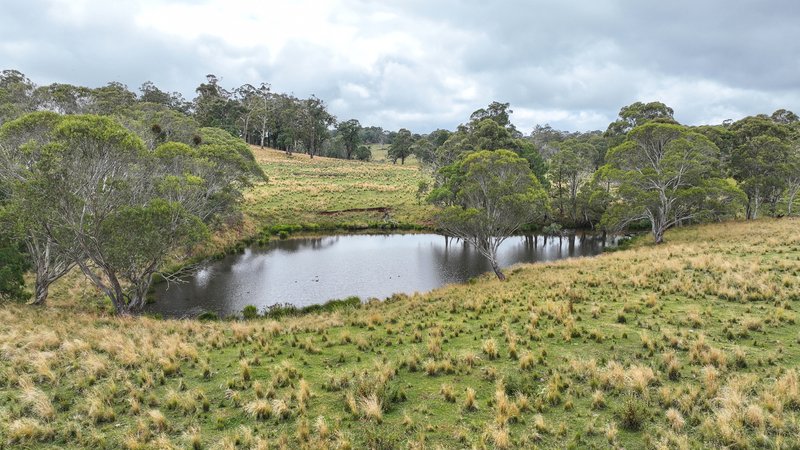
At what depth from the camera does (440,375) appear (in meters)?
12.9

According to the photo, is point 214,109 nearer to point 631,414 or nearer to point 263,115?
point 263,115

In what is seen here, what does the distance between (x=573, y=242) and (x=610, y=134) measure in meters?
19.7

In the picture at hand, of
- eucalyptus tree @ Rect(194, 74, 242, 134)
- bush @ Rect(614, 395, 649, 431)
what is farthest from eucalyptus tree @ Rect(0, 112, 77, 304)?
eucalyptus tree @ Rect(194, 74, 242, 134)

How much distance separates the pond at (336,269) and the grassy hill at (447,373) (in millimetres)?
7361

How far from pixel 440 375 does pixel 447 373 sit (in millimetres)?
235

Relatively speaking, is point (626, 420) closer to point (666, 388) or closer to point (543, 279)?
point (666, 388)

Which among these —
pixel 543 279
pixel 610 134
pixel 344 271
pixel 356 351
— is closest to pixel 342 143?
pixel 610 134

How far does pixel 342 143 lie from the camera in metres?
128

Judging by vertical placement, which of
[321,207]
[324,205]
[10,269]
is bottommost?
[10,269]

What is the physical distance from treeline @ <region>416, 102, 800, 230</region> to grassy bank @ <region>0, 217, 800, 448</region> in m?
15.5

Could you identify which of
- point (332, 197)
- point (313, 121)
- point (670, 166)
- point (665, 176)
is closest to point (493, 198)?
point (665, 176)

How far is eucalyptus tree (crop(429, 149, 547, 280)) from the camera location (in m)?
29.0

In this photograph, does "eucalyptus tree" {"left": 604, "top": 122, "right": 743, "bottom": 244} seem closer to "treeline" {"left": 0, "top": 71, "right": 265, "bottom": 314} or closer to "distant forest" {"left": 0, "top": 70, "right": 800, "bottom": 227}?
"distant forest" {"left": 0, "top": 70, "right": 800, "bottom": 227}

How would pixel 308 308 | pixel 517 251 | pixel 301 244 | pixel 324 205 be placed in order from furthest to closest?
pixel 324 205
pixel 301 244
pixel 517 251
pixel 308 308
